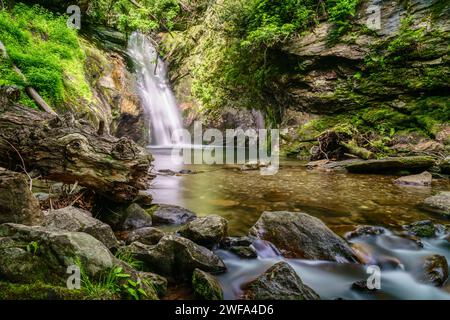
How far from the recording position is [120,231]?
13.1ft

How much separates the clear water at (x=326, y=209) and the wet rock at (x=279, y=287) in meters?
0.23

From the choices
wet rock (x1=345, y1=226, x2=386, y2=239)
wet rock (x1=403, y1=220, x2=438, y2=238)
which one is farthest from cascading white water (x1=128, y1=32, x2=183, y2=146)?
wet rock (x1=403, y1=220, x2=438, y2=238)

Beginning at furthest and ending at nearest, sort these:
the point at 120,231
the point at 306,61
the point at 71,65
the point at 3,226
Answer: the point at 306,61
the point at 71,65
the point at 120,231
the point at 3,226

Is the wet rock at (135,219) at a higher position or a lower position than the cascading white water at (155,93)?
lower

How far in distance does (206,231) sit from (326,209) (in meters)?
2.65

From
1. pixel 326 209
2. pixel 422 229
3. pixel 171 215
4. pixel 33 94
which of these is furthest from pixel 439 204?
pixel 33 94

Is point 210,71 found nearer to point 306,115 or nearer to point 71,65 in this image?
point 306,115

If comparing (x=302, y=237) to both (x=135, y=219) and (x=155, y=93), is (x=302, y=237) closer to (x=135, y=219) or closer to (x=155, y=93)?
(x=135, y=219)

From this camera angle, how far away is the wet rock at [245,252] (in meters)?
3.32

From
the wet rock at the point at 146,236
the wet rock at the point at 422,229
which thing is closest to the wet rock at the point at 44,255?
the wet rock at the point at 146,236

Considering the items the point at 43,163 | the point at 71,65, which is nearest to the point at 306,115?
the point at 71,65

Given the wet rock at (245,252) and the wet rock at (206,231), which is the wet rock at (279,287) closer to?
the wet rock at (245,252)

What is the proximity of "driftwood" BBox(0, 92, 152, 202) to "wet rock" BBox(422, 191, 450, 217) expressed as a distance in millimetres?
4752
